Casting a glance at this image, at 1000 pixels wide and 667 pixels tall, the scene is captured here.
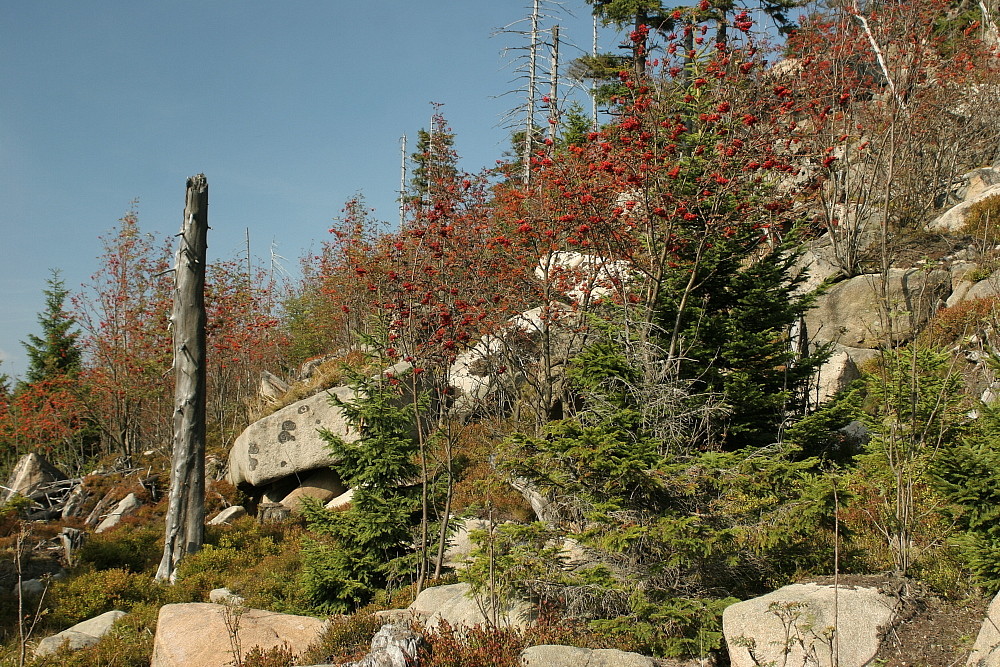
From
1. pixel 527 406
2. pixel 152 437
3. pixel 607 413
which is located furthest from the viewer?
pixel 152 437

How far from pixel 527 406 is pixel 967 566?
253 inches

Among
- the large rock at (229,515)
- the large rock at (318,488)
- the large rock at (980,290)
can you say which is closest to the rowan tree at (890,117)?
the large rock at (980,290)

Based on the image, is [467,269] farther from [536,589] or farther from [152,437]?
[152,437]

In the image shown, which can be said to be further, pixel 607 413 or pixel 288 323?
pixel 288 323

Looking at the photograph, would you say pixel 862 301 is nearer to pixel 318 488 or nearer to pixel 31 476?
pixel 318 488

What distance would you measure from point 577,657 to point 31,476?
13.4 m

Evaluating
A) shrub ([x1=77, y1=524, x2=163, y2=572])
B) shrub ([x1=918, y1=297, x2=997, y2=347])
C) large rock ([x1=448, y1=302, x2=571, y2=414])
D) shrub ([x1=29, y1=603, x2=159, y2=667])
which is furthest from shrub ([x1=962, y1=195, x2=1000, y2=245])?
shrub ([x1=77, y1=524, x2=163, y2=572])

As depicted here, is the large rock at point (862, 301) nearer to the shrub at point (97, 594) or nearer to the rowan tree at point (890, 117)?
the rowan tree at point (890, 117)

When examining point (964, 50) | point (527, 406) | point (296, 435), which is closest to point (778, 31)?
point (964, 50)

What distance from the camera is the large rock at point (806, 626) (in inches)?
153

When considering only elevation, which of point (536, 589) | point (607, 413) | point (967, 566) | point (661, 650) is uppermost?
point (607, 413)

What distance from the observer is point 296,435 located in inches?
450

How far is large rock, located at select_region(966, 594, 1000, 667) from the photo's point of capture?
351 cm

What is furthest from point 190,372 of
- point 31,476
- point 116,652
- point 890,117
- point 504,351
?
point 890,117
